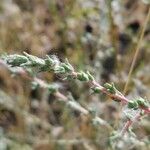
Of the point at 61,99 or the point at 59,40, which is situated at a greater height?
the point at 59,40

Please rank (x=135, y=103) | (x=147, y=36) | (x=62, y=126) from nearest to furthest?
(x=135, y=103)
(x=62, y=126)
(x=147, y=36)

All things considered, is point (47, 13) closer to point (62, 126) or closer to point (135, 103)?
point (62, 126)

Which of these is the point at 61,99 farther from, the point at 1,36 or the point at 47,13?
the point at 47,13

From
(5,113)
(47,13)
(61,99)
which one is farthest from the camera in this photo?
(47,13)

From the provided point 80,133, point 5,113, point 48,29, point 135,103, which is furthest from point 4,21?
point 135,103

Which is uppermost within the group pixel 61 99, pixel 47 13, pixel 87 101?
pixel 47 13

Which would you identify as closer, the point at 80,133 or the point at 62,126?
the point at 80,133

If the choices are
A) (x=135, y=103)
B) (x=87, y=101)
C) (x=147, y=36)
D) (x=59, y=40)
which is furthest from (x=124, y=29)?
(x=135, y=103)
